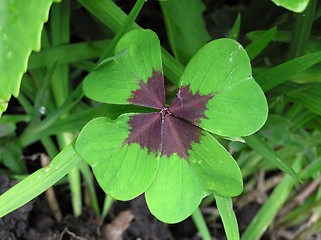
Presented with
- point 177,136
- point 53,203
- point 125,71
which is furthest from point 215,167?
point 53,203

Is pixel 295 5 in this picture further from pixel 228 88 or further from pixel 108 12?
pixel 108 12

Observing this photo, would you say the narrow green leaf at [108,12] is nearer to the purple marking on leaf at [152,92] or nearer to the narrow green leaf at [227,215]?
the purple marking on leaf at [152,92]

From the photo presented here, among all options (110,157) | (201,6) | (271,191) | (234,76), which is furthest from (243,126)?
(271,191)

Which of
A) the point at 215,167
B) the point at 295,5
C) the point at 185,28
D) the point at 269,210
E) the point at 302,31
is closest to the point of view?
the point at 295,5

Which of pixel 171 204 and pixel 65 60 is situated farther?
pixel 65 60

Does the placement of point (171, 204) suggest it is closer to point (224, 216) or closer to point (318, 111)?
point (224, 216)

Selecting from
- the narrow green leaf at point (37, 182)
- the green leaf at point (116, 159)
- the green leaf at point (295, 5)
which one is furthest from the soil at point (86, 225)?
the green leaf at point (295, 5)

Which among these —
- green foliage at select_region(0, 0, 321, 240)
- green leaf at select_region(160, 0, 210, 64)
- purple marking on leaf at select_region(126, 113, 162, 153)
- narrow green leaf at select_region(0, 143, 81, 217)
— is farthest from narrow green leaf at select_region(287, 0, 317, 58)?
narrow green leaf at select_region(0, 143, 81, 217)
